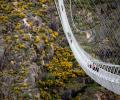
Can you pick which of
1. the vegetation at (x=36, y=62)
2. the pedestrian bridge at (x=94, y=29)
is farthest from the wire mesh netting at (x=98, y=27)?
the vegetation at (x=36, y=62)

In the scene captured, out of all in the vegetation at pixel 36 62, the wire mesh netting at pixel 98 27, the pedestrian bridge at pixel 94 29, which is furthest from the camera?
the vegetation at pixel 36 62

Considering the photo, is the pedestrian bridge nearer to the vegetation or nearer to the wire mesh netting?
the wire mesh netting

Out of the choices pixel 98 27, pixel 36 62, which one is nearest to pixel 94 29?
pixel 98 27

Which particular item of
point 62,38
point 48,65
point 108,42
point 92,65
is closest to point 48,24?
point 62,38

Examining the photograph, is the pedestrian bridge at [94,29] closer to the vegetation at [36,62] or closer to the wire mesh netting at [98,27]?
the wire mesh netting at [98,27]

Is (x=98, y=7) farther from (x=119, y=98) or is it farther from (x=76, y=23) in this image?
(x=119, y=98)

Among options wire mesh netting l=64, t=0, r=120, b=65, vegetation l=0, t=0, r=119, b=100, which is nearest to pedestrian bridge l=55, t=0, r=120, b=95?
wire mesh netting l=64, t=0, r=120, b=65

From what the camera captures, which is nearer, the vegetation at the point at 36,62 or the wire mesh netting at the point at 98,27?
the wire mesh netting at the point at 98,27

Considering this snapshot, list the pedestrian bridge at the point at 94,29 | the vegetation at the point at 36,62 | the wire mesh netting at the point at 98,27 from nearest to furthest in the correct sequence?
the pedestrian bridge at the point at 94,29, the wire mesh netting at the point at 98,27, the vegetation at the point at 36,62
